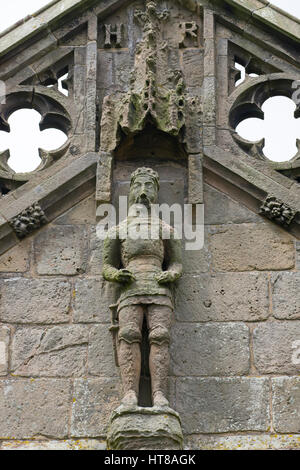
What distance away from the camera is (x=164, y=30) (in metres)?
12.4

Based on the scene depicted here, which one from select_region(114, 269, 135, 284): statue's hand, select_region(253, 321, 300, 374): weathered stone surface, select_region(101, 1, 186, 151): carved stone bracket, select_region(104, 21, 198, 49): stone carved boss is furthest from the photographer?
select_region(104, 21, 198, 49): stone carved boss

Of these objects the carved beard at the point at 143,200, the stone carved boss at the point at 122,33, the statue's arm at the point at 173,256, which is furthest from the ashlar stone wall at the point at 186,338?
the stone carved boss at the point at 122,33

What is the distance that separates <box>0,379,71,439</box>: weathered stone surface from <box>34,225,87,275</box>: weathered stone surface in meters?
1.05

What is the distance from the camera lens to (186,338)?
1055 cm

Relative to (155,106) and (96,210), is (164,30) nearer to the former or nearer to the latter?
(155,106)

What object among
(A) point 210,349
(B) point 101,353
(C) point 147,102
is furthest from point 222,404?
(C) point 147,102

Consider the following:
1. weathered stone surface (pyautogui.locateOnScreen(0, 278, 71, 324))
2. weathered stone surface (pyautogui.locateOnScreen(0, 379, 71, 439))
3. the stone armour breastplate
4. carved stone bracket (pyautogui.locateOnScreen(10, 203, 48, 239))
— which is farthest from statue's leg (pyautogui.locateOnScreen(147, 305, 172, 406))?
carved stone bracket (pyautogui.locateOnScreen(10, 203, 48, 239))

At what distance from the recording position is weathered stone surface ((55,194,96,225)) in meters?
11.2

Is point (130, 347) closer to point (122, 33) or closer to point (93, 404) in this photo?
point (93, 404)

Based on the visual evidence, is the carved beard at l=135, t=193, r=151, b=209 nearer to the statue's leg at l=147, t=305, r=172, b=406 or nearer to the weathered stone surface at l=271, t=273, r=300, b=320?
the statue's leg at l=147, t=305, r=172, b=406

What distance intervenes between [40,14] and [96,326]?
334 centimetres

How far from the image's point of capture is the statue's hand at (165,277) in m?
10.3

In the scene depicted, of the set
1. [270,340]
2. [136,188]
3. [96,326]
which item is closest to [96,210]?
[136,188]

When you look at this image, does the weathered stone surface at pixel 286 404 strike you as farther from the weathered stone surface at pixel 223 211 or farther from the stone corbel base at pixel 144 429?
the weathered stone surface at pixel 223 211
